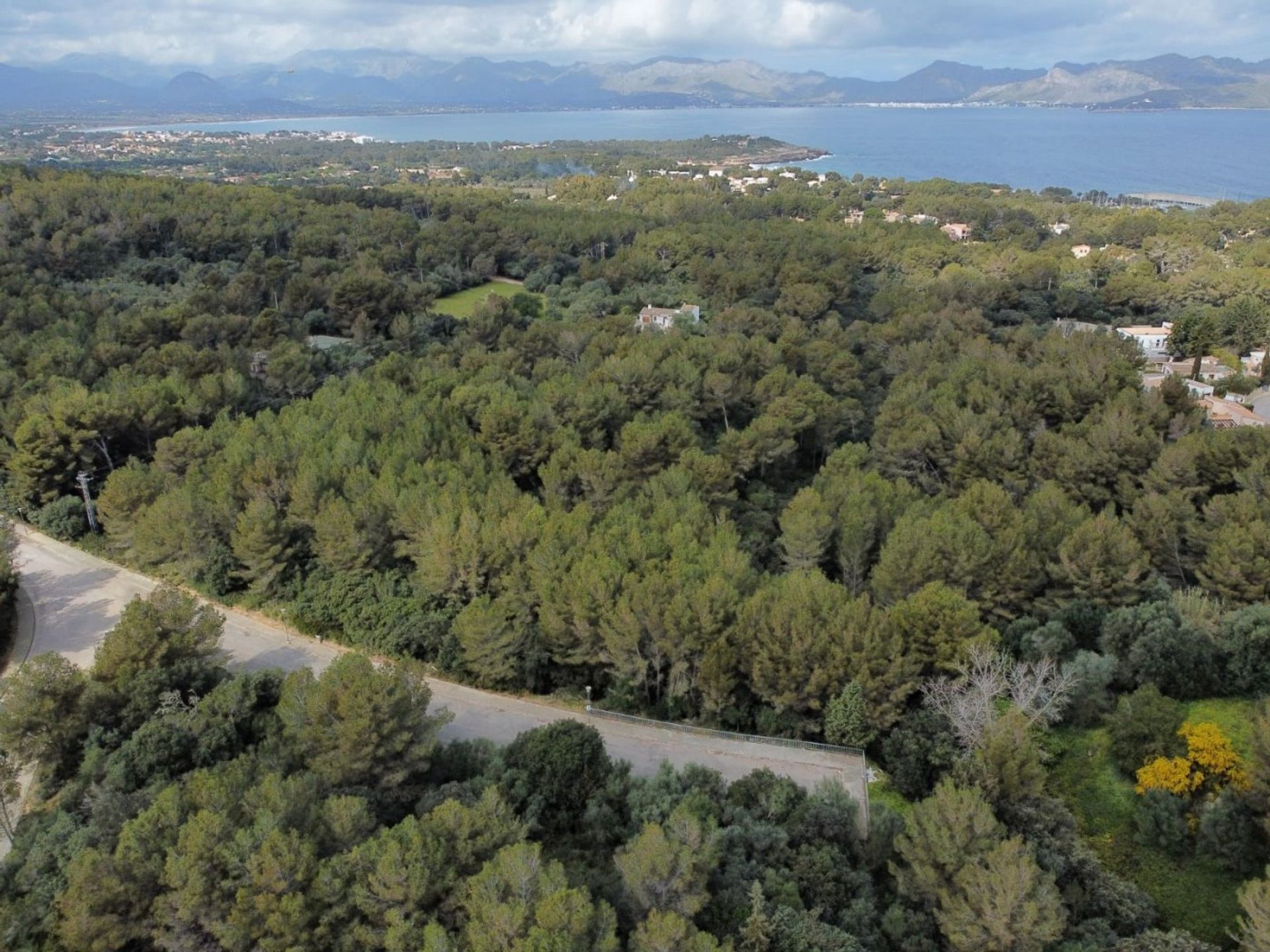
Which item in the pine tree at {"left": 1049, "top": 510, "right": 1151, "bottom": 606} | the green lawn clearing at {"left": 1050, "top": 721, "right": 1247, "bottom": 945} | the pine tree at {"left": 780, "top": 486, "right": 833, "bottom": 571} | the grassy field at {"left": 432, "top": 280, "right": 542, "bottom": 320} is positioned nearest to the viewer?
the green lawn clearing at {"left": 1050, "top": 721, "right": 1247, "bottom": 945}

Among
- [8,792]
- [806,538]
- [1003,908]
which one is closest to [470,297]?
[806,538]

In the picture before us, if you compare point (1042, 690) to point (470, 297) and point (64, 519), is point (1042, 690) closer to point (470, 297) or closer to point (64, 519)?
point (64, 519)

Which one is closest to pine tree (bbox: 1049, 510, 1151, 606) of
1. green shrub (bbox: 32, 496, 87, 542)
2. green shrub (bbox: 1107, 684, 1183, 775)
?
green shrub (bbox: 1107, 684, 1183, 775)

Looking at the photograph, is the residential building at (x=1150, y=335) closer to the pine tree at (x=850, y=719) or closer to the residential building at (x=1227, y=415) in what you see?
the residential building at (x=1227, y=415)

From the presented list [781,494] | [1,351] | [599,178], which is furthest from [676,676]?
[599,178]

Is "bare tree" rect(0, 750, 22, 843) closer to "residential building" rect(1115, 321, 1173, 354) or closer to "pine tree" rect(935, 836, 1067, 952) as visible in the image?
"pine tree" rect(935, 836, 1067, 952)

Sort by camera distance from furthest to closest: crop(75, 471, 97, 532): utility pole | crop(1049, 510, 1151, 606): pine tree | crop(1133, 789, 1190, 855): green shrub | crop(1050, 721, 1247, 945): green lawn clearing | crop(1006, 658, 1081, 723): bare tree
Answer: crop(75, 471, 97, 532): utility pole → crop(1049, 510, 1151, 606): pine tree → crop(1006, 658, 1081, 723): bare tree → crop(1133, 789, 1190, 855): green shrub → crop(1050, 721, 1247, 945): green lawn clearing

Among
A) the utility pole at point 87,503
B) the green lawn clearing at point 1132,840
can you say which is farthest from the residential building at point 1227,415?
the utility pole at point 87,503
